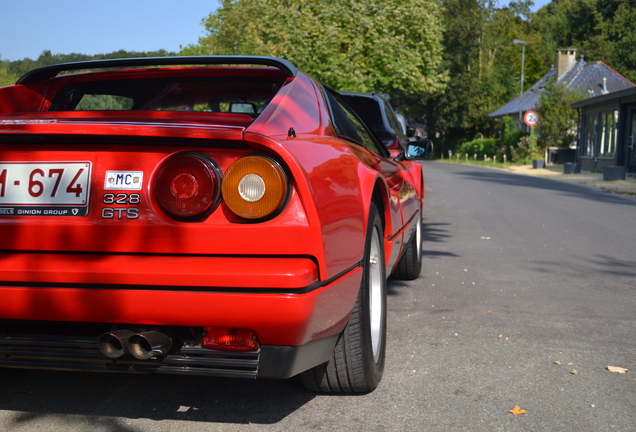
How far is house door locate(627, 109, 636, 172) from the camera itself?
29453 millimetres

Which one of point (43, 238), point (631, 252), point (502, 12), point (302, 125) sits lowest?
point (631, 252)

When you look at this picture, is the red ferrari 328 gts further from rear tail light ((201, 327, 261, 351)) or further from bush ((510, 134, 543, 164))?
bush ((510, 134, 543, 164))

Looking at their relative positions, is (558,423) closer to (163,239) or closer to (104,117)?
(163,239)

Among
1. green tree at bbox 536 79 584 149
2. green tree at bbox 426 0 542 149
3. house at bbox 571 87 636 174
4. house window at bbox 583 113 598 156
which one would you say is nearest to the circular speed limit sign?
green tree at bbox 536 79 584 149

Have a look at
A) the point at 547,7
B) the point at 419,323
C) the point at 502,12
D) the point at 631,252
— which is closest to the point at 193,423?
the point at 419,323

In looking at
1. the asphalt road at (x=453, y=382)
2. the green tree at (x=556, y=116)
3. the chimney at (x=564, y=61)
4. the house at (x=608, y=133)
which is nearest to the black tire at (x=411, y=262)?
the asphalt road at (x=453, y=382)

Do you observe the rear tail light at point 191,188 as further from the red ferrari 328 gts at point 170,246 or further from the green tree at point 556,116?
the green tree at point 556,116

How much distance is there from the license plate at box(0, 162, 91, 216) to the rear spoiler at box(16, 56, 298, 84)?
3.57 feet

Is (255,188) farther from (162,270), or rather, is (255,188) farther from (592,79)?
(592,79)

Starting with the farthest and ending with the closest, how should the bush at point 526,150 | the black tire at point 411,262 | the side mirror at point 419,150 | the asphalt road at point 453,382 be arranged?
the bush at point 526,150 < the black tire at point 411,262 < the side mirror at point 419,150 < the asphalt road at point 453,382

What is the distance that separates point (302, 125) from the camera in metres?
2.91

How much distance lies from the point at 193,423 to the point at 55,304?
0.83m

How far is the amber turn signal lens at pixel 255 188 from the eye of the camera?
8.08 ft

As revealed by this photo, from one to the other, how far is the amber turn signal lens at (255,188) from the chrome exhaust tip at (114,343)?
58cm
